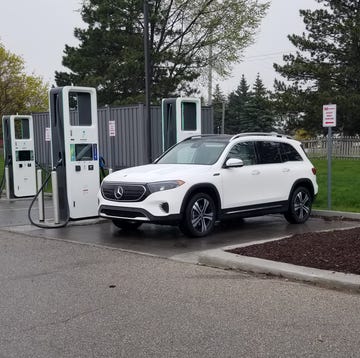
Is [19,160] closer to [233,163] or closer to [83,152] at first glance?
[83,152]

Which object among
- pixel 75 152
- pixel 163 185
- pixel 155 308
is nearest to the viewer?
pixel 155 308

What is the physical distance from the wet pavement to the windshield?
50.9 inches

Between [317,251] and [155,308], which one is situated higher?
[317,251]

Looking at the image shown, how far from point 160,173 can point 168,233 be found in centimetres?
128

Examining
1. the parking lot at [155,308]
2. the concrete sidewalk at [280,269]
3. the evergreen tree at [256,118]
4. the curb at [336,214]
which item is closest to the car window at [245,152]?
the parking lot at [155,308]

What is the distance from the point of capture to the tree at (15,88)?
135 ft

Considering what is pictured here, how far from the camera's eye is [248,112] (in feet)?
212

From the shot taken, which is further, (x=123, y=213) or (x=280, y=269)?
(x=123, y=213)

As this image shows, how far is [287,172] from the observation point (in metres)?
10.8

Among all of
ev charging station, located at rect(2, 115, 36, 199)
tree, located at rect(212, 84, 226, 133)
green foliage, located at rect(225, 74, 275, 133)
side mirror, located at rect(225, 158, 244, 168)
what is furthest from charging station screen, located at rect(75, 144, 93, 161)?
tree, located at rect(212, 84, 226, 133)

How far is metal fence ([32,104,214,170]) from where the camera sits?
18250 mm

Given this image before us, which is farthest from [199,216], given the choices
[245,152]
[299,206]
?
[299,206]

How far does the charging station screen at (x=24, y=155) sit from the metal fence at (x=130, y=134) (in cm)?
327

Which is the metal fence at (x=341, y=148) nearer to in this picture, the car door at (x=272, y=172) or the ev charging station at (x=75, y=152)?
the car door at (x=272, y=172)
